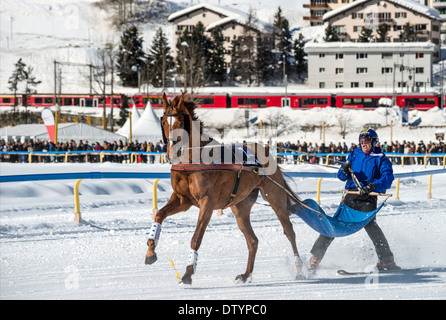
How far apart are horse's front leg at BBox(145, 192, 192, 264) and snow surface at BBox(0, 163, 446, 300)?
0.41 m

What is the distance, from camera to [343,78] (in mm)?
82188

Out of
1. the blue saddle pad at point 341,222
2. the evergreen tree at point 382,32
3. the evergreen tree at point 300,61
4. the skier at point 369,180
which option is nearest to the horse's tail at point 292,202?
the blue saddle pad at point 341,222

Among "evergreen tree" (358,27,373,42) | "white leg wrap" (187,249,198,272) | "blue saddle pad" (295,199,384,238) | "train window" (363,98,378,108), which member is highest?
"evergreen tree" (358,27,373,42)

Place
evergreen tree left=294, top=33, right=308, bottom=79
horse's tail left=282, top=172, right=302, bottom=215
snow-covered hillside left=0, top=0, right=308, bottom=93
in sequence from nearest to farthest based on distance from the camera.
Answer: horse's tail left=282, top=172, right=302, bottom=215, evergreen tree left=294, top=33, right=308, bottom=79, snow-covered hillside left=0, top=0, right=308, bottom=93

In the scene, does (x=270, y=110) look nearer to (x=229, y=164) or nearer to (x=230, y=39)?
(x=230, y=39)

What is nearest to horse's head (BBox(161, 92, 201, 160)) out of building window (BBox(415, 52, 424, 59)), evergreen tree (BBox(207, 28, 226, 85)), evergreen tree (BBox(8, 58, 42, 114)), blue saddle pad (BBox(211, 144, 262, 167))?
blue saddle pad (BBox(211, 144, 262, 167))

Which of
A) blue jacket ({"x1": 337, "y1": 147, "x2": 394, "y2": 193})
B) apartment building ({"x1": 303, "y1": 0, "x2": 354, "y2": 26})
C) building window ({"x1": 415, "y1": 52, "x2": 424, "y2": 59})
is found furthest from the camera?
apartment building ({"x1": 303, "y1": 0, "x2": 354, "y2": 26})

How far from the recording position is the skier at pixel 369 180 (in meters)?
8.12

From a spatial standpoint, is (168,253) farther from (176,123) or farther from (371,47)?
(371,47)

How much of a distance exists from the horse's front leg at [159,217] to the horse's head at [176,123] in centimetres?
55

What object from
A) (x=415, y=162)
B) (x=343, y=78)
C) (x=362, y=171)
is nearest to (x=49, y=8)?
(x=343, y=78)

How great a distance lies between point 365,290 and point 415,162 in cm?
2372

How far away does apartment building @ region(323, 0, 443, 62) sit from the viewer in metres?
94.6

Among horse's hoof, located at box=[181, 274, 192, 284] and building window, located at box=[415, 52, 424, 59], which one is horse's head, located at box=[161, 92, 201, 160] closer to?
horse's hoof, located at box=[181, 274, 192, 284]
